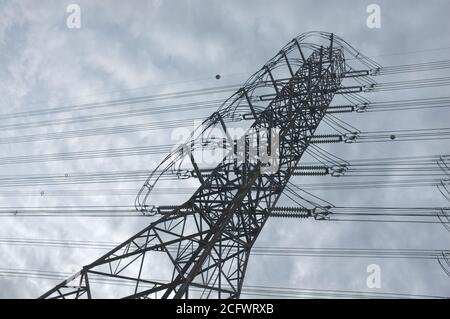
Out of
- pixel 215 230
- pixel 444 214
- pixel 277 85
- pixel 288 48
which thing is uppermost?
pixel 288 48

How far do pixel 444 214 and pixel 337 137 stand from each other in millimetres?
5032

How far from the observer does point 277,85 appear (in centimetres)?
1848

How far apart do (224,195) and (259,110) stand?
15.1 ft

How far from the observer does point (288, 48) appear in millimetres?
20516

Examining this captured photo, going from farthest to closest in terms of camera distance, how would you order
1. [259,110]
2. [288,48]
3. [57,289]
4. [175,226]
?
1. [288,48]
2. [259,110]
3. [175,226]
4. [57,289]

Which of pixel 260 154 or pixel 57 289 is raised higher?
pixel 260 154

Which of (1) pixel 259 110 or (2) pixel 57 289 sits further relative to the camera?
(1) pixel 259 110
